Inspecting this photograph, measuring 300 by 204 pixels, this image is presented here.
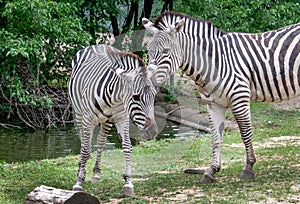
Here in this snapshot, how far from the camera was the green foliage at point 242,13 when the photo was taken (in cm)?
1480

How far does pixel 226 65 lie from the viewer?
7652mm

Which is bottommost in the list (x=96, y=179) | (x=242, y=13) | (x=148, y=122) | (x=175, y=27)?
(x=96, y=179)

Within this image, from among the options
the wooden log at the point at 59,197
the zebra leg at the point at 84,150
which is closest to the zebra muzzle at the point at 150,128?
the wooden log at the point at 59,197

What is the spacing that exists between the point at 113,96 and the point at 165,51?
0.95 metres

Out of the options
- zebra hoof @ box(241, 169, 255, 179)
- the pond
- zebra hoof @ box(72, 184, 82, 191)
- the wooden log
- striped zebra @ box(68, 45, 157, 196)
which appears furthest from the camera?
the pond

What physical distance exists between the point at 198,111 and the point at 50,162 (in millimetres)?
6204

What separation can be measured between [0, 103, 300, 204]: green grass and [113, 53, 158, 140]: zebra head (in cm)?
86

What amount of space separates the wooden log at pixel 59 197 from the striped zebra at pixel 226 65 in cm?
201

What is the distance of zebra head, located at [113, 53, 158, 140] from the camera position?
21.4ft

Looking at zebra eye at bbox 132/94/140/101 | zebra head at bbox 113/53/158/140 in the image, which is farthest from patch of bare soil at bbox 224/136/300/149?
zebra eye at bbox 132/94/140/101

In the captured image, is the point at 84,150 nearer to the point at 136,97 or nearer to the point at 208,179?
the point at 136,97

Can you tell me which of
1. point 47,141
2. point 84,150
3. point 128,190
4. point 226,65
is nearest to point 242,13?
point 47,141

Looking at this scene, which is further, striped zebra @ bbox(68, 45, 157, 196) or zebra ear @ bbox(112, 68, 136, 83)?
zebra ear @ bbox(112, 68, 136, 83)

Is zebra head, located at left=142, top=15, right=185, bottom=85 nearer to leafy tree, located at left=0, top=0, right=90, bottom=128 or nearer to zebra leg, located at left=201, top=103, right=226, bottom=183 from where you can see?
zebra leg, located at left=201, top=103, right=226, bottom=183
